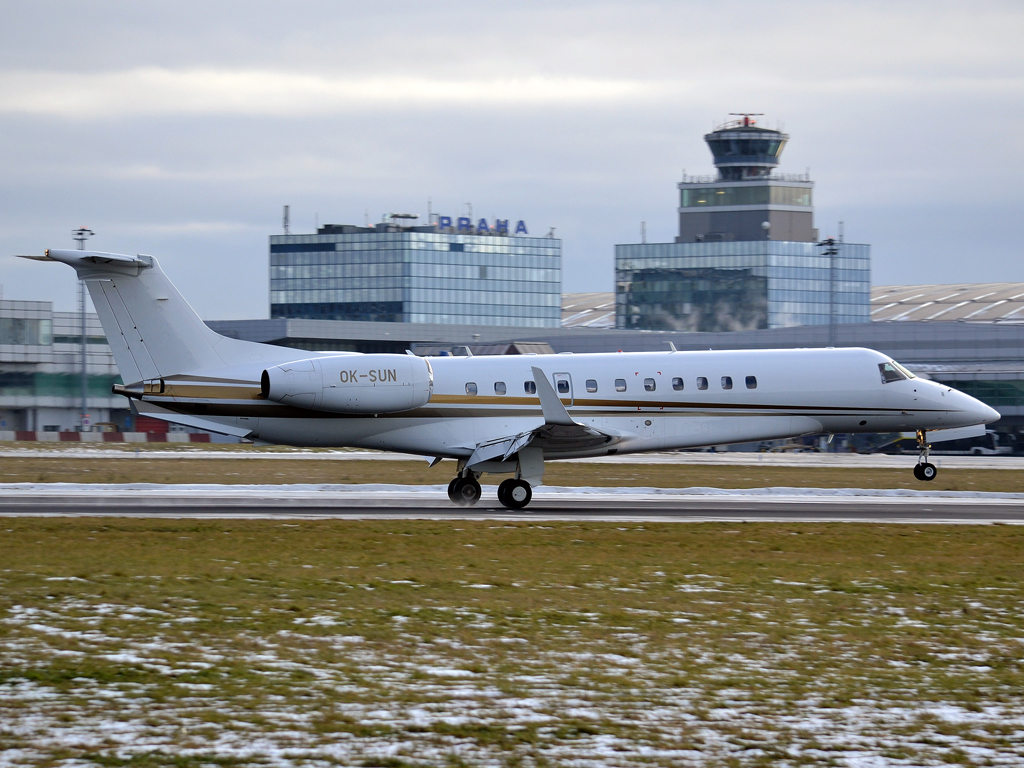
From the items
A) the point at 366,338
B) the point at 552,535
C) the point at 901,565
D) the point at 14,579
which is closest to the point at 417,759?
the point at 14,579

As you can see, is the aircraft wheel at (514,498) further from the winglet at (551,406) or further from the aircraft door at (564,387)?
the aircraft door at (564,387)

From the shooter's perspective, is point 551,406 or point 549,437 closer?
point 551,406

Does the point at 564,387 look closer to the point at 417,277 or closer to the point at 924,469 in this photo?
the point at 924,469

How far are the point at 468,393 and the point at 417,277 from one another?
9940 cm

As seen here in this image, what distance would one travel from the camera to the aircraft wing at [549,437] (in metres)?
23.6

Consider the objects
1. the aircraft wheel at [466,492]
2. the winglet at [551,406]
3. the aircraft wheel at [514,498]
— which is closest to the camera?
the winglet at [551,406]

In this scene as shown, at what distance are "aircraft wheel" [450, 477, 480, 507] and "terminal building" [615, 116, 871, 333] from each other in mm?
109896

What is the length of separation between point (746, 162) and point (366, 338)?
58570 millimetres

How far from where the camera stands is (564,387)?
2552cm

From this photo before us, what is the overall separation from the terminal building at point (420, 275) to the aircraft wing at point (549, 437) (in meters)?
98.8

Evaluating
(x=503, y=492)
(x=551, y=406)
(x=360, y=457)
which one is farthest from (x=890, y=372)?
(x=360, y=457)

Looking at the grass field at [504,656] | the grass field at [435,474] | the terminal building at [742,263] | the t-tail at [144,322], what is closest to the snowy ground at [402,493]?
the grass field at [435,474]

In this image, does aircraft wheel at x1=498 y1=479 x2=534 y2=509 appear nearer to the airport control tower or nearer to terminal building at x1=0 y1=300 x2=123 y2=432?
terminal building at x1=0 y1=300 x2=123 y2=432

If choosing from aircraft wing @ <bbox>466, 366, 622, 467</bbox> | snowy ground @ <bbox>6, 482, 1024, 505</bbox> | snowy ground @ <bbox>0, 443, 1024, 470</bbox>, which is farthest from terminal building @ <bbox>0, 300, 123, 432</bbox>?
aircraft wing @ <bbox>466, 366, 622, 467</bbox>
